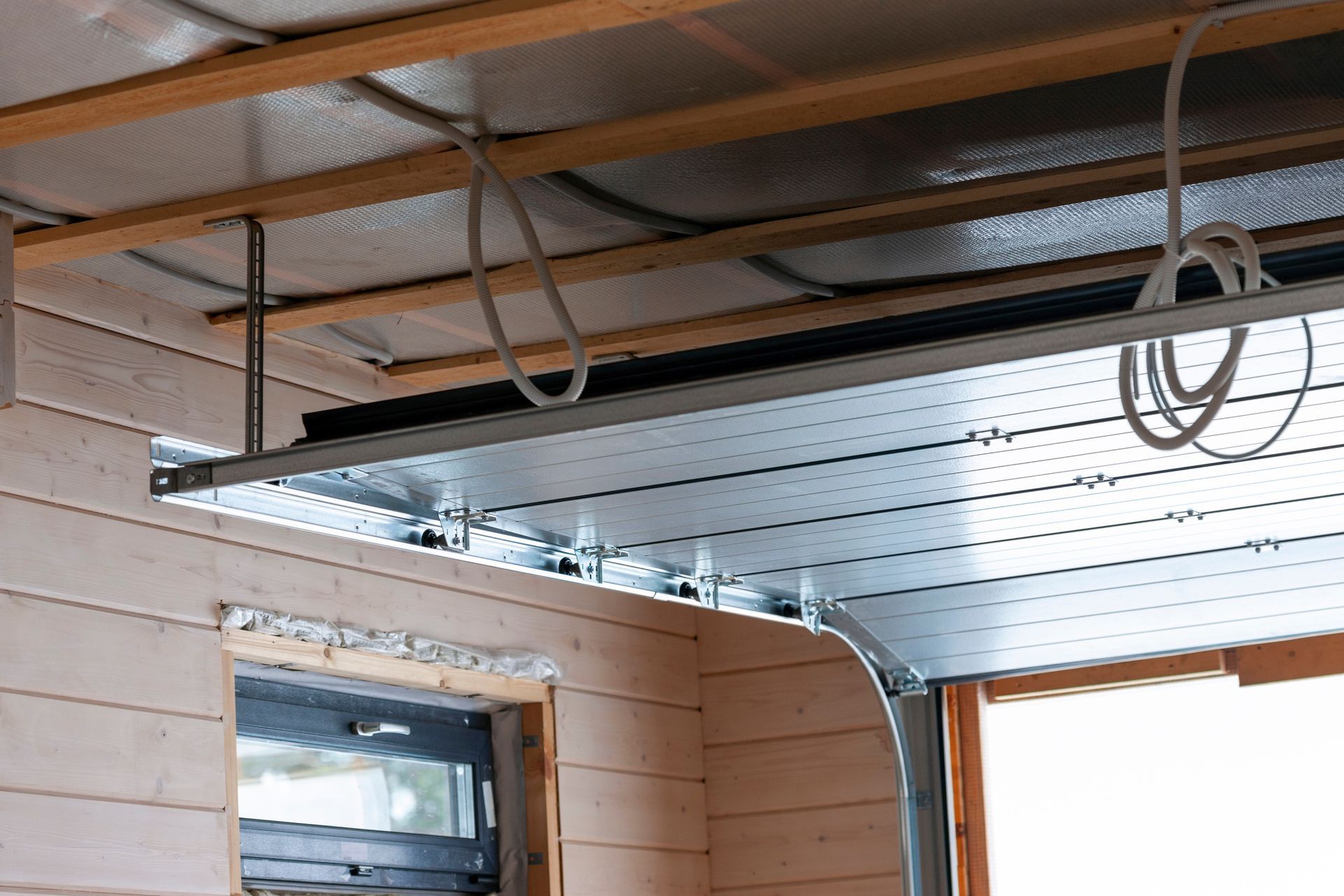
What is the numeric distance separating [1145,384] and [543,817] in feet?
8.21

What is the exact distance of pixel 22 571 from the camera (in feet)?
10.2

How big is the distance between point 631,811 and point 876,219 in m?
2.50

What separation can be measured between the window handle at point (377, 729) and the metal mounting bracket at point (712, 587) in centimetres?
148

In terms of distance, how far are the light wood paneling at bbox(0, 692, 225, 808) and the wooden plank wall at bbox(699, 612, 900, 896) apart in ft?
7.32

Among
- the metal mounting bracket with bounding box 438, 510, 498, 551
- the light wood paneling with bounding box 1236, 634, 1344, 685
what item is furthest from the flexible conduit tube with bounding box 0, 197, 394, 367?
the light wood paneling with bounding box 1236, 634, 1344, 685

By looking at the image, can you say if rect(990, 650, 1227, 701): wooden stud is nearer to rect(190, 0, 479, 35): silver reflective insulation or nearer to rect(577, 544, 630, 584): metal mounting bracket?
rect(577, 544, 630, 584): metal mounting bracket

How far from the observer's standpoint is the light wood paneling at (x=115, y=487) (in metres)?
3.13

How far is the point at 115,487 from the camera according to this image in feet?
10.9

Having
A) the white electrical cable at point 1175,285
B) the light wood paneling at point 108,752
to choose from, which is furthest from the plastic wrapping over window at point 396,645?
the white electrical cable at point 1175,285

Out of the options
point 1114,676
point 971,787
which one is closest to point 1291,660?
point 1114,676

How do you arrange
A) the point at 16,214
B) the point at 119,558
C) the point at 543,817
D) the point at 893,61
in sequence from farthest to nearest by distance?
the point at 543,817
the point at 119,558
the point at 16,214
the point at 893,61

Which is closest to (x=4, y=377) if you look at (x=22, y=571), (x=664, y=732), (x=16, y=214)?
(x=16, y=214)

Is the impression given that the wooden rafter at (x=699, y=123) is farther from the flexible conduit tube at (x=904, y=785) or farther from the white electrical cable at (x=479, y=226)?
the flexible conduit tube at (x=904, y=785)

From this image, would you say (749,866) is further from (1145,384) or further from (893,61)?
(893,61)
